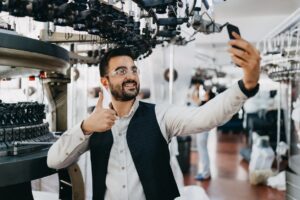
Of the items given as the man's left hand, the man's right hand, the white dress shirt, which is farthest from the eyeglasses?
the man's left hand

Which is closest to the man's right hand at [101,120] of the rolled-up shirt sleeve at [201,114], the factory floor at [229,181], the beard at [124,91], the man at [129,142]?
the man at [129,142]

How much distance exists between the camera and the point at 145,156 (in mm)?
1666

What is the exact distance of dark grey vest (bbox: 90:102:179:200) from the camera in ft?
5.42

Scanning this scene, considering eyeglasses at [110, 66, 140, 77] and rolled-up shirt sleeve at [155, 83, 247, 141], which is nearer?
rolled-up shirt sleeve at [155, 83, 247, 141]

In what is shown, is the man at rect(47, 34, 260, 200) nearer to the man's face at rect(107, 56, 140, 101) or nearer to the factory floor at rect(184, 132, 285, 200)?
the man's face at rect(107, 56, 140, 101)

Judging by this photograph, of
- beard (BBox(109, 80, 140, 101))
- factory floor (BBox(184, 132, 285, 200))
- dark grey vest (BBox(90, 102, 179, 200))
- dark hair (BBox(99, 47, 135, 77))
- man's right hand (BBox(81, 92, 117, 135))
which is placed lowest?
factory floor (BBox(184, 132, 285, 200))

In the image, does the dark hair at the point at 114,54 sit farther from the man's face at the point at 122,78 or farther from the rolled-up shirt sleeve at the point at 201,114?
the rolled-up shirt sleeve at the point at 201,114

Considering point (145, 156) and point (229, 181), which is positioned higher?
point (145, 156)

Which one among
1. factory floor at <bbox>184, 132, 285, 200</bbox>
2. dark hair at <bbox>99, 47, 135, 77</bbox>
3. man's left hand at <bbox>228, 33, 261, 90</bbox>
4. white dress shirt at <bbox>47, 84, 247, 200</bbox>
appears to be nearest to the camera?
man's left hand at <bbox>228, 33, 261, 90</bbox>

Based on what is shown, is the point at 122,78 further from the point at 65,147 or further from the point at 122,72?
the point at 65,147

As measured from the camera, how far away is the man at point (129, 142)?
1.58 metres

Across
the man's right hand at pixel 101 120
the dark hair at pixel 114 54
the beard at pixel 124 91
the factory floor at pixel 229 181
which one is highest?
the dark hair at pixel 114 54

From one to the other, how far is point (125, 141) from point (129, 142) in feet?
0.12

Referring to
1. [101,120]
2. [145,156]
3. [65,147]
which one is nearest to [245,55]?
[101,120]
